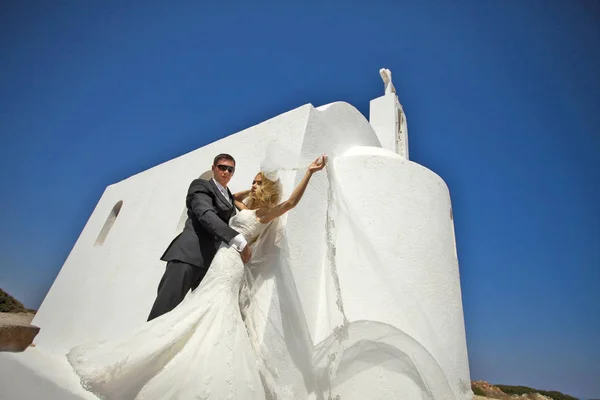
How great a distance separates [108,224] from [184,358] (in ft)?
26.7

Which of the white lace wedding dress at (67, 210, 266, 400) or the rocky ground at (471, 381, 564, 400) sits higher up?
the white lace wedding dress at (67, 210, 266, 400)

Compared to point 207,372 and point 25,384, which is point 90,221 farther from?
point 207,372

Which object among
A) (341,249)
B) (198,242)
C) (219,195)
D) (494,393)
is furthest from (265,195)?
(494,393)

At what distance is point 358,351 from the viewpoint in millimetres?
3174

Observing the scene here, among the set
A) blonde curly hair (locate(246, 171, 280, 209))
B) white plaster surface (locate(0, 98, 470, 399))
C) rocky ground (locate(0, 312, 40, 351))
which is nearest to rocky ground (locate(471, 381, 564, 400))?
white plaster surface (locate(0, 98, 470, 399))

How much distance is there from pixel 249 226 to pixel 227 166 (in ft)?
1.92

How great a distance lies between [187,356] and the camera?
2.12 metres

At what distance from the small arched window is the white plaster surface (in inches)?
80.3

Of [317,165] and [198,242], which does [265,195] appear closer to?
[317,165]

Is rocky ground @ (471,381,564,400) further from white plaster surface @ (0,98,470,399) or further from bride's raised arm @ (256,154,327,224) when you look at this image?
bride's raised arm @ (256,154,327,224)

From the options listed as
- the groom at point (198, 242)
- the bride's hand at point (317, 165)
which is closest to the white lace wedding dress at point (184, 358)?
the groom at point (198, 242)

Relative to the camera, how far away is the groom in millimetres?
2588

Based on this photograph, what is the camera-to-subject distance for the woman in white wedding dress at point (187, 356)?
2.00 metres

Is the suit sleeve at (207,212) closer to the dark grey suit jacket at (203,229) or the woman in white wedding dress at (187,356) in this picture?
the dark grey suit jacket at (203,229)
